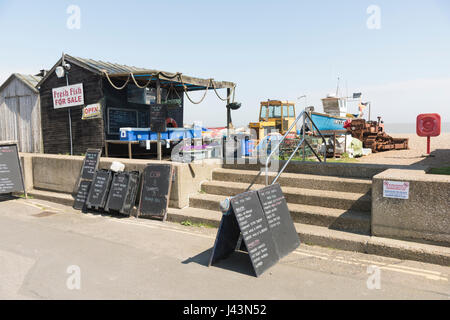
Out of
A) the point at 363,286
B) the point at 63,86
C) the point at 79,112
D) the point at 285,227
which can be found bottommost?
the point at 363,286

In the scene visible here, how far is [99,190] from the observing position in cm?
781

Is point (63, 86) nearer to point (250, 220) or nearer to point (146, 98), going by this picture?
point (146, 98)

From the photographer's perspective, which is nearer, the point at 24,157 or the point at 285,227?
the point at 285,227

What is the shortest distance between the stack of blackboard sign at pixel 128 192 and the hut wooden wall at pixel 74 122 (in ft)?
12.7

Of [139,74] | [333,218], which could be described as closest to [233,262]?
[333,218]

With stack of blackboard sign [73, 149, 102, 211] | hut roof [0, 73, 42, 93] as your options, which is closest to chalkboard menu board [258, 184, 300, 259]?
stack of blackboard sign [73, 149, 102, 211]

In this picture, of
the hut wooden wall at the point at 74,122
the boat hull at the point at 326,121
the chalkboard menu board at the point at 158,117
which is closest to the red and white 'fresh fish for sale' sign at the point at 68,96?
the hut wooden wall at the point at 74,122

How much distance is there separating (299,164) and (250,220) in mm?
3200

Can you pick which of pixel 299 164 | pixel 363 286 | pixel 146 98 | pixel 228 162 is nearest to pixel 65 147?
pixel 146 98

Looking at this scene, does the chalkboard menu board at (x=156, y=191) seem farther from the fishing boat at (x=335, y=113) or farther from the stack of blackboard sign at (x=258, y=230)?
the fishing boat at (x=335, y=113)

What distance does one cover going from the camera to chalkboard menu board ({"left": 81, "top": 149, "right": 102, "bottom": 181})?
8469 mm

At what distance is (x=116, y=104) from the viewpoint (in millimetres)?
11867

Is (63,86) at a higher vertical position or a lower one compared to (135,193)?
higher

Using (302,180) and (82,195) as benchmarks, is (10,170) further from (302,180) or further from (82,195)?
(302,180)
